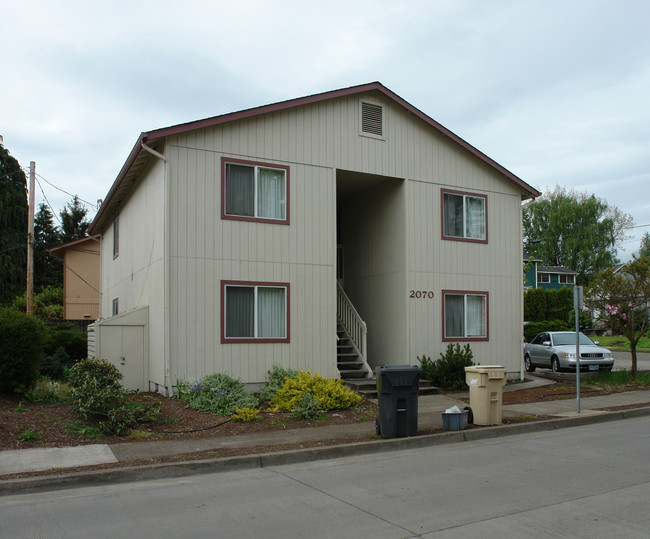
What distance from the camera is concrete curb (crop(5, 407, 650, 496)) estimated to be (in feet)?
24.1

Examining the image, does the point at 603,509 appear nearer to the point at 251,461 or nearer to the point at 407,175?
the point at 251,461

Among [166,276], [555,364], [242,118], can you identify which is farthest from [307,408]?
[555,364]

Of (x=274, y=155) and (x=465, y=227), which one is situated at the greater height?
(x=274, y=155)

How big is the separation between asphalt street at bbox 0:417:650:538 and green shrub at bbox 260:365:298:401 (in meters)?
4.37

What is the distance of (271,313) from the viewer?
1438 centimetres

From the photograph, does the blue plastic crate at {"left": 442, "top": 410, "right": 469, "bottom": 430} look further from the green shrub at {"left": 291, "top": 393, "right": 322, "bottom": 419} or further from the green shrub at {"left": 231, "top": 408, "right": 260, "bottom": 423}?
the green shrub at {"left": 231, "top": 408, "right": 260, "bottom": 423}

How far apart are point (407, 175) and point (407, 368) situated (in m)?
7.54

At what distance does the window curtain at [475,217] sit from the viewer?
17422mm

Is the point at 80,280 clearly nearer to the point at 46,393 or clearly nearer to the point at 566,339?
the point at 46,393

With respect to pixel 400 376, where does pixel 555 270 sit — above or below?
above

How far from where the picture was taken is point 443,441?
10.2 meters

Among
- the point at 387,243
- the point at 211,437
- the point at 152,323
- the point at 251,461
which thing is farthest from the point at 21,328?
the point at 387,243

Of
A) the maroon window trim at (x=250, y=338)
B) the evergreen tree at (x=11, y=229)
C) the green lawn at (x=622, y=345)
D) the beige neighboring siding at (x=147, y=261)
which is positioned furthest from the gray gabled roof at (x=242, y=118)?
the evergreen tree at (x=11, y=229)

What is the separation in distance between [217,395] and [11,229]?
114 feet
